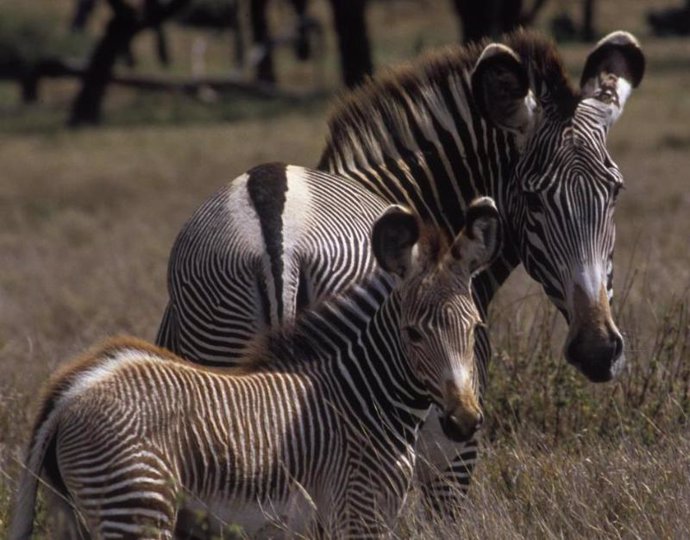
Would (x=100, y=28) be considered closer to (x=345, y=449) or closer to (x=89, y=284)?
(x=89, y=284)

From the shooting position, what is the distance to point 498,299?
964cm

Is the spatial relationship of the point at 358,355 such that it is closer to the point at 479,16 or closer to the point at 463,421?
the point at 463,421

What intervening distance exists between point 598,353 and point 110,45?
2554 cm

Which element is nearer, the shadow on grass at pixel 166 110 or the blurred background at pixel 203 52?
the shadow on grass at pixel 166 110

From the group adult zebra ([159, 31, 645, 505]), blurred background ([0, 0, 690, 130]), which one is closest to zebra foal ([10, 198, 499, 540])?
adult zebra ([159, 31, 645, 505])

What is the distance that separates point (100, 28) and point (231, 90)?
19.4 m

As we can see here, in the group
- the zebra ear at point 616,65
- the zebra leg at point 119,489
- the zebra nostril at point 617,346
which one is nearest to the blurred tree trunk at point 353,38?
Answer: the zebra ear at point 616,65

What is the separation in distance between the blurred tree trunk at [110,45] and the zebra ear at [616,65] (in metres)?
23.3

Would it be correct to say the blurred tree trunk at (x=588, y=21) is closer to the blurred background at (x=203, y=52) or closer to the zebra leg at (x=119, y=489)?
the blurred background at (x=203, y=52)

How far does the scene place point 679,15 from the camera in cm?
5300

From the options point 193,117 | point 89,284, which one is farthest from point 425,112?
point 193,117

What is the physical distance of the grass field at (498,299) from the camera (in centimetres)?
569

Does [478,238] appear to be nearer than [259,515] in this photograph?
No

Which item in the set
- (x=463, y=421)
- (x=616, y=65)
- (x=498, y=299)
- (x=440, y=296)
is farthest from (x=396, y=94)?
(x=498, y=299)
